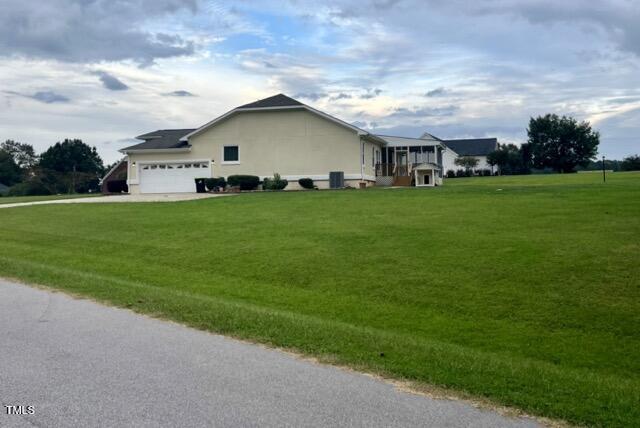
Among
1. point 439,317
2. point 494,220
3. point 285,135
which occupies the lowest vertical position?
point 439,317

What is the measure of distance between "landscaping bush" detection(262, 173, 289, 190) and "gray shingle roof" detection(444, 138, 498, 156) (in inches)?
1975

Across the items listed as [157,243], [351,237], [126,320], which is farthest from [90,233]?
[126,320]

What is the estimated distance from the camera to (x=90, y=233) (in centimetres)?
2045

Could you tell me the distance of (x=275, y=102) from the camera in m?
38.5

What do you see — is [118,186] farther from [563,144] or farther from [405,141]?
[563,144]

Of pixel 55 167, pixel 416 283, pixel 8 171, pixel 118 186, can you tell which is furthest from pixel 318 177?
pixel 8 171

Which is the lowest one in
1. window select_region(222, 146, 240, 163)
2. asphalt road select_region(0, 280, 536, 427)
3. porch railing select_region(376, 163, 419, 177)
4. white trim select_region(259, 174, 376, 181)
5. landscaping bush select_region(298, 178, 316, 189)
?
asphalt road select_region(0, 280, 536, 427)

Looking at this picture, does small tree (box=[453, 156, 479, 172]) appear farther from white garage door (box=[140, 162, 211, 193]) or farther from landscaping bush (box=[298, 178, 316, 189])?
white garage door (box=[140, 162, 211, 193])

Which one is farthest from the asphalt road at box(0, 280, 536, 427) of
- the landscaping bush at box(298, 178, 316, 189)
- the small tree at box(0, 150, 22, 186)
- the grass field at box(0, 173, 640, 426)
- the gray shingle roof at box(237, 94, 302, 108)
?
the small tree at box(0, 150, 22, 186)

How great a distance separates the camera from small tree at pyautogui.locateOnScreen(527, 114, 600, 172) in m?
82.5

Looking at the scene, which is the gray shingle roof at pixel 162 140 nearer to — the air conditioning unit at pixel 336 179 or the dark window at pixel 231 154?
the dark window at pixel 231 154

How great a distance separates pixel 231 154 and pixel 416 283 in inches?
1121

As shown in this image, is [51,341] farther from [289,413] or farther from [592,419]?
[592,419]

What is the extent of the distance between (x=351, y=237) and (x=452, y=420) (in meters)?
11.4
